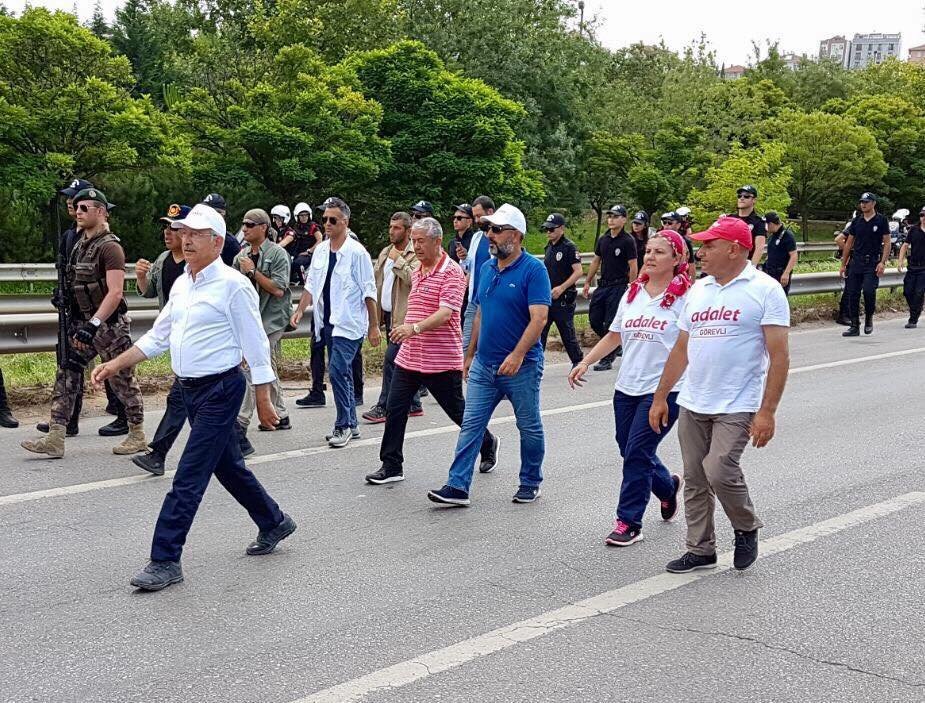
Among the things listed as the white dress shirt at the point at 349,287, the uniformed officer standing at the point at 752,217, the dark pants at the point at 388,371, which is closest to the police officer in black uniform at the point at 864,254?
the uniformed officer standing at the point at 752,217

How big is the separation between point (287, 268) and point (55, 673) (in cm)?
553

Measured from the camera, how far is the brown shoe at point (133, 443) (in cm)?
802

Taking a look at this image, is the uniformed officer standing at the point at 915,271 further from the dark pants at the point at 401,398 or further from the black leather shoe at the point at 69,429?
the black leather shoe at the point at 69,429

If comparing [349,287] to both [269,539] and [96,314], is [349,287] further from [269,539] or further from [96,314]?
[269,539]

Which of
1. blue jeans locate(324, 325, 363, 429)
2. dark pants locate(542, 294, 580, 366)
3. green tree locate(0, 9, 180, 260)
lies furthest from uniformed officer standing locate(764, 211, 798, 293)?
green tree locate(0, 9, 180, 260)

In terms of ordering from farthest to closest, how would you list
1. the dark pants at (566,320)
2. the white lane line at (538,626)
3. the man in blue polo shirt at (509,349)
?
the dark pants at (566,320)
the man in blue polo shirt at (509,349)
the white lane line at (538,626)

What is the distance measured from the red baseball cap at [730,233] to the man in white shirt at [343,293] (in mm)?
3867

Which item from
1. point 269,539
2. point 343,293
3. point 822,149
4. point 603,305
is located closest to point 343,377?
point 343,293

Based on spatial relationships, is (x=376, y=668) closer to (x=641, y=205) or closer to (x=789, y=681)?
(x=789, y=681)

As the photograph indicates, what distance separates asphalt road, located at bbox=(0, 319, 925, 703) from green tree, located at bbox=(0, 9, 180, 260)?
65.9 ft

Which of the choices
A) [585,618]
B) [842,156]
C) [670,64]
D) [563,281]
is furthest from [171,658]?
[670,64]

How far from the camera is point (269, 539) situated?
577cm

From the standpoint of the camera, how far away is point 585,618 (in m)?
4.88

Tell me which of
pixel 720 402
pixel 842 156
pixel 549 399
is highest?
pixel 842 156
